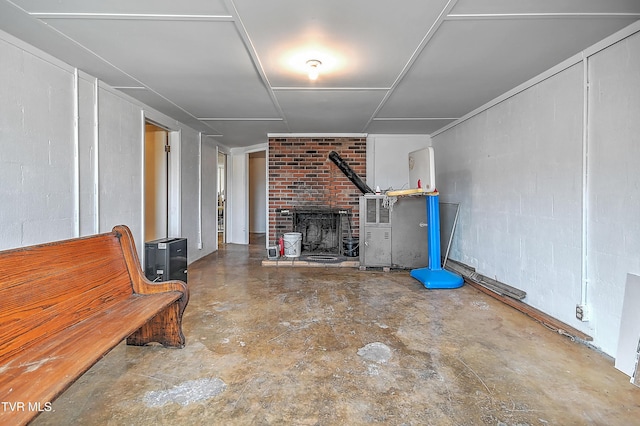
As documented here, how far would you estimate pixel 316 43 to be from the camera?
7.59 feet

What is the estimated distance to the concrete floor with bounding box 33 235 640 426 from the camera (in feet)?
5.37

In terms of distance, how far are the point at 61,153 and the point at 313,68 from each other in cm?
230

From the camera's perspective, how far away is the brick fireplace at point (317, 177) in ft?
19.1

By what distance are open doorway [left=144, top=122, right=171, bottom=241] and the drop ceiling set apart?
1.16m

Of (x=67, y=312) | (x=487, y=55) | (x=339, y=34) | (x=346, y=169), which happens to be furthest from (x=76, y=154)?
(x=346, y=169)

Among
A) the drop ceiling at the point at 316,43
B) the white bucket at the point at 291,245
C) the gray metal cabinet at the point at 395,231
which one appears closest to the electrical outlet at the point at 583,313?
the drop ceiling at the point at 316,43

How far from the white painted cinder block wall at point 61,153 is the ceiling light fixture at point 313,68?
83.3 inches

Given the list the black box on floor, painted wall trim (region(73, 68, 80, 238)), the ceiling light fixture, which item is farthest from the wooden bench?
the ceiling light fixture

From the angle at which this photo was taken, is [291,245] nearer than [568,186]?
No

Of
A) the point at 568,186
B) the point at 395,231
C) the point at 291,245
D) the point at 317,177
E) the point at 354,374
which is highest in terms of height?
the point at 317,177

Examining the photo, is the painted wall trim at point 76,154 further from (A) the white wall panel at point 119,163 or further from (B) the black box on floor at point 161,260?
(B) the black box on floor at point 161,260

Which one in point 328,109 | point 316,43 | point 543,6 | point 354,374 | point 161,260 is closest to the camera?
point 543,6

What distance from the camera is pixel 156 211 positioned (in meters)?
4.90

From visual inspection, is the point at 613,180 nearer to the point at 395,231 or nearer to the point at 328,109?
the point at 395,231
